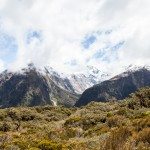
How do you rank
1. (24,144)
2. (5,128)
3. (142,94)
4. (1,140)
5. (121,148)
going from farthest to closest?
(142,94), (5,128), (1,140), (24,144), (121,148)

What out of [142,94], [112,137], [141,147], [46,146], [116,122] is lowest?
[141,147]

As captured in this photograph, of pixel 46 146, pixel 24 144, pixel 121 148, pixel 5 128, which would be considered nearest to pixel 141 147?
pixel 121 148

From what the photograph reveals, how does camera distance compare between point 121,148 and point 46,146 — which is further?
point 46,146

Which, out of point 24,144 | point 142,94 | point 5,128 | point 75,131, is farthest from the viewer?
point 142,94

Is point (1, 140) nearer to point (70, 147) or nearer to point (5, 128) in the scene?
point (70, 147)

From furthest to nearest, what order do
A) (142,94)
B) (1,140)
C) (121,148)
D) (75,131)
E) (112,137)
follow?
(142,94)
(75,131)
(1,140)
(112,137)
(121,148)

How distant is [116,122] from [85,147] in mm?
13579

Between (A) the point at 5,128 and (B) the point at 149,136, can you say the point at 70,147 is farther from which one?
(A) the point at 5,128

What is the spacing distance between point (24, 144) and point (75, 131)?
12287mm

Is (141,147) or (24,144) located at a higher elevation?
(24,144)

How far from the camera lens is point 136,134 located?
57.0ft

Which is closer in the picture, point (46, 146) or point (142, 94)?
point (46, 146)

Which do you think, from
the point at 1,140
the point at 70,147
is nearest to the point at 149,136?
the point at 70,147

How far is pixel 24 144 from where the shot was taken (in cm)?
1856
